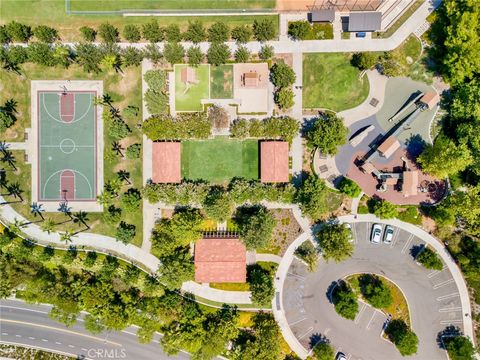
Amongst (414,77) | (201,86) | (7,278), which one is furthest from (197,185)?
(414,77)

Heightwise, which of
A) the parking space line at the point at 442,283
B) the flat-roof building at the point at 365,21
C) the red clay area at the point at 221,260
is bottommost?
the parking space line at the point at 442,283

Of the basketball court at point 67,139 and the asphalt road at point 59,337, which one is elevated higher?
the basketball court at point 67,139

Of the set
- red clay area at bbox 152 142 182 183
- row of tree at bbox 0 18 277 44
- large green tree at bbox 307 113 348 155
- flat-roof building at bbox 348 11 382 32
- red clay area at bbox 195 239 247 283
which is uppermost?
flat-roof building at bbox 348 11 382 32

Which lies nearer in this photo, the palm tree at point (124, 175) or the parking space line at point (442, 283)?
the parking space line at point (442, 283)

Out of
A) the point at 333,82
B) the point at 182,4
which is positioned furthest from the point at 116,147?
the point at 333,82

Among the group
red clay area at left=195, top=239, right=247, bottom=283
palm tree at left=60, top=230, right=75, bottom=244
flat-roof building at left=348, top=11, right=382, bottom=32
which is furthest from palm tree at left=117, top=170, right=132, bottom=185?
flat-roof building at left=348, top=11, right=382, bottom=32

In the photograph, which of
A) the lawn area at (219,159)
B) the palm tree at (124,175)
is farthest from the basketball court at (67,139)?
the lawn area at (219,159)

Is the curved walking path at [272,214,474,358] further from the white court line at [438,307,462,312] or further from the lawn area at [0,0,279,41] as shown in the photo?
the lawn area at [0,0,279,41]

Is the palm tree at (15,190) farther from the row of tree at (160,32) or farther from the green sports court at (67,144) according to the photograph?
the row of tree at (160,32)
